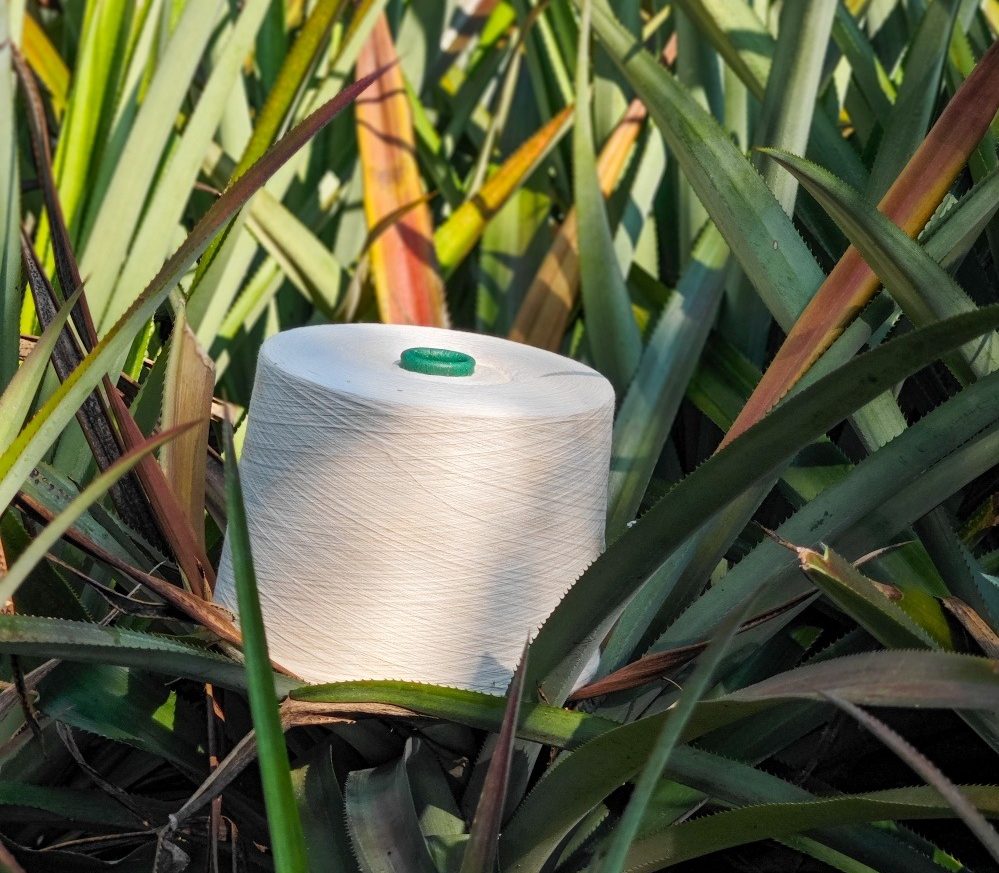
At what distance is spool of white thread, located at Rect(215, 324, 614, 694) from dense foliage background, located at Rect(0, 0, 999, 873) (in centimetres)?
4

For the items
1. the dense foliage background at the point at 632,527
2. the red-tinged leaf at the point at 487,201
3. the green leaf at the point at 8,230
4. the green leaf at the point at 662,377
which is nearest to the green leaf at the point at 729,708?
the dense foliage background at the point at 632,527

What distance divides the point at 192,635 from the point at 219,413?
0.24 metres

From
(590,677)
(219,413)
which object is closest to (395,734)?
(590,677)

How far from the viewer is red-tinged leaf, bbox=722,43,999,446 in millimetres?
698

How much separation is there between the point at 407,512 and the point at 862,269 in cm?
30

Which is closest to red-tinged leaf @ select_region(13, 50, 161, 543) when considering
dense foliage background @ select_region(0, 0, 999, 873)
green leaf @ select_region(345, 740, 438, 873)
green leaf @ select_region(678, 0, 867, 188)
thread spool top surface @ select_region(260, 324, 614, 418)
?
Answer: dense foliage background @ select_region(0, 0, 999, 873)

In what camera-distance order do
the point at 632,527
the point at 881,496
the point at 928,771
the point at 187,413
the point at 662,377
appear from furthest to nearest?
1. the point at 662,377
2. the point at 187,413
3. the point at 881,496
4. the point at 632,527
5. the point at 928,771

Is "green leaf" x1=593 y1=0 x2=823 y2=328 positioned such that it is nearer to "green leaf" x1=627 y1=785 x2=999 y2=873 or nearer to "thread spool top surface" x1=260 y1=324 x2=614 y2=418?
"thread spool top surface" x1=260 y1=324 x2=614 y2=418

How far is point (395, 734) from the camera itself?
0.69m

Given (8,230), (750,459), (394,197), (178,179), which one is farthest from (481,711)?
(394,197)

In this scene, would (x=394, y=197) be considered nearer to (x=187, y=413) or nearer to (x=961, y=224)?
(x=187, y=413)

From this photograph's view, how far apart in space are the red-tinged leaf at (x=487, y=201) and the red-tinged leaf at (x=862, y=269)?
0.62 meters

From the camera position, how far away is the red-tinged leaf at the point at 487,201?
50.8 inches

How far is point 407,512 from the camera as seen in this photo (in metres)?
0.65
